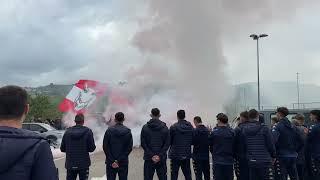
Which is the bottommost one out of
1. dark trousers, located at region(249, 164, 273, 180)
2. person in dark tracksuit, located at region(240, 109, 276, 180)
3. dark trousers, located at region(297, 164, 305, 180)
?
dark trousers, located at region(297, 164, 305, 180)

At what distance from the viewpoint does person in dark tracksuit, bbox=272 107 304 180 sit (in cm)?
994

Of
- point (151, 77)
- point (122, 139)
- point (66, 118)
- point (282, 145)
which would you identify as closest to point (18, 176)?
point (122, 139)

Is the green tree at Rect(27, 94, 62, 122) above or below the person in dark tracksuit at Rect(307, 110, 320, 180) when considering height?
above

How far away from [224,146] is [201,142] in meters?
1.32

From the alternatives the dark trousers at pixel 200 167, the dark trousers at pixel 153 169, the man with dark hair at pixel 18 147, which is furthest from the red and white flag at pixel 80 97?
the man with dark hair at pixel 18 147

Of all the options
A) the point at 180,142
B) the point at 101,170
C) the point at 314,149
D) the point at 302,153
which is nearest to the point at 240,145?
the point at 180,142

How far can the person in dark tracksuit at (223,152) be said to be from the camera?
9.41 meters

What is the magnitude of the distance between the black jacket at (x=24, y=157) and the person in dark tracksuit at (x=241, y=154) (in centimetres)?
685

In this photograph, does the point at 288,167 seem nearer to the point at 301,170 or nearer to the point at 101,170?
the point at 301,170

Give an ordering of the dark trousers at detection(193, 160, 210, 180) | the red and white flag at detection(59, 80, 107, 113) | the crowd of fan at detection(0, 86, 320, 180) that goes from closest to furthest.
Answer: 1. the crowd of fan at detection(0, 86, 320, 180)
2. the dark trousers at detection(193, 160, 210, 180)
3. the red and white flag at detection(59, 80, 107, 113)

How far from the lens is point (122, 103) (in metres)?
29.1

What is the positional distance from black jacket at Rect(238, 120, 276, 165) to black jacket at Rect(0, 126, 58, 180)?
6574mm

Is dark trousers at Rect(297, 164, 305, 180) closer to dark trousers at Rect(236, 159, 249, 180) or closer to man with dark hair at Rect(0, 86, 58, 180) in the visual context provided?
dark trousers at Rect(236, 159, 249, 180)

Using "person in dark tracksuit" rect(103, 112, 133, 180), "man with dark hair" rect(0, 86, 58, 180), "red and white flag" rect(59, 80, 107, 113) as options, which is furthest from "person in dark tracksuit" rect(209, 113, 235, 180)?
"red and white flag" rect(59, 80, 107, 113)
